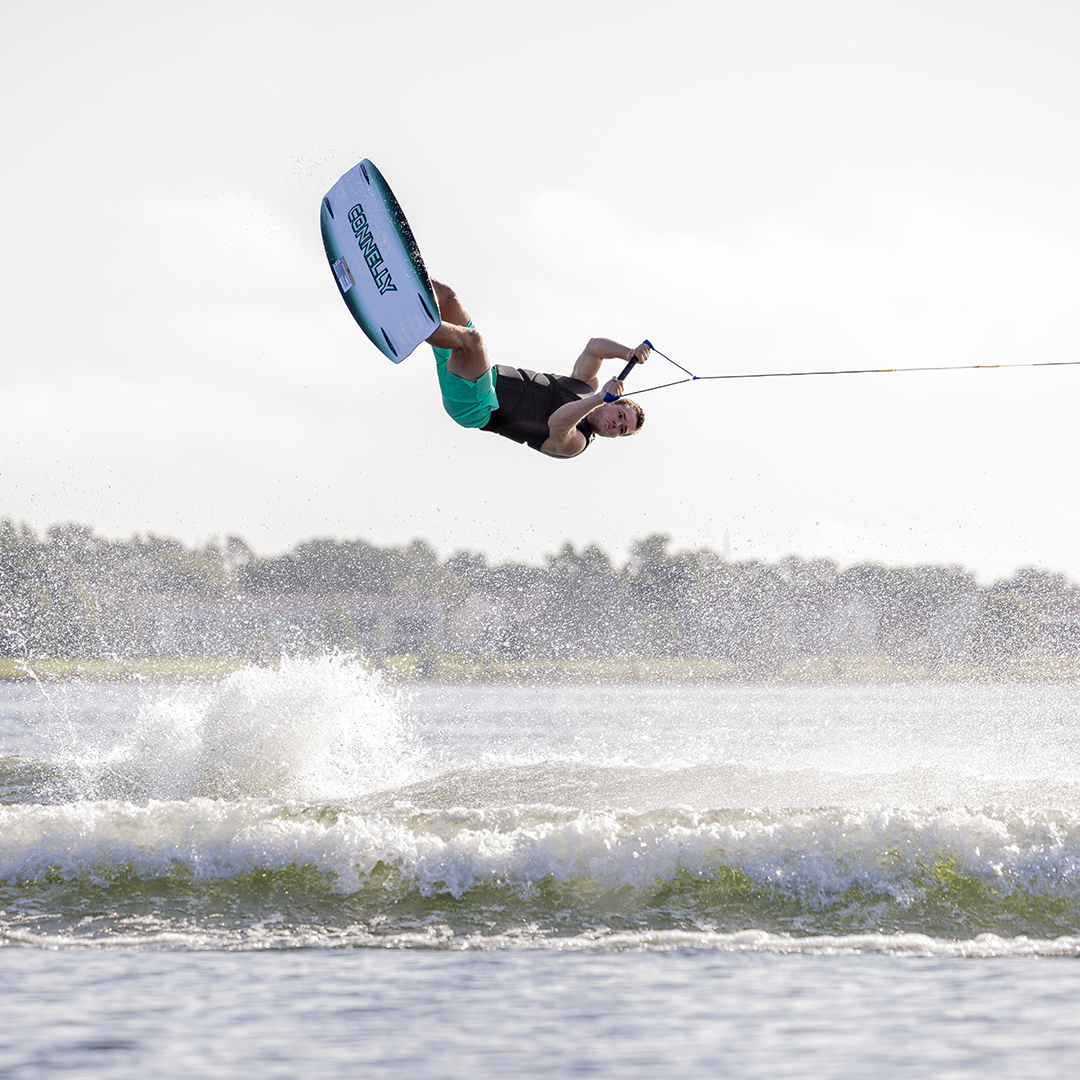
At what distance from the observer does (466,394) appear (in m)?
6.94

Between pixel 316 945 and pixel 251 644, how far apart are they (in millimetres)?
69326

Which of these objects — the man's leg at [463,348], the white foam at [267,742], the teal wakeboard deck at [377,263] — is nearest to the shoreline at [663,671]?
the white foam at [267,742]

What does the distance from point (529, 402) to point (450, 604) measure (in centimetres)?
6090

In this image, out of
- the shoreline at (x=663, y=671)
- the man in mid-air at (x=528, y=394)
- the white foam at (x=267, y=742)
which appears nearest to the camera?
the man in mid-air at (x=528, y=394)

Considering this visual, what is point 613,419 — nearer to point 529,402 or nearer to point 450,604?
point 529,402

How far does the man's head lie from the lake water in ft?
8.39

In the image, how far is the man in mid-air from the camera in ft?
22.5

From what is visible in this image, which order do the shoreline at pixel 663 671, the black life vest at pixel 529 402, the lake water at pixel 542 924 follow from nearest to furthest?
1. the lake water at pixel 542 924
2. the black life vest at pixel 529 402
3. the shoreline at pixel 663 671

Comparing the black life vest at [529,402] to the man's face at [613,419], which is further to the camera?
the man's face at [613,419]

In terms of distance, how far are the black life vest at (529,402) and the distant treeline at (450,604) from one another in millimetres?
57542

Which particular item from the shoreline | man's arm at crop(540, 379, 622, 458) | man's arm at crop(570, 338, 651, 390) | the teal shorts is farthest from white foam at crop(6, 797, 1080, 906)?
the shoreline

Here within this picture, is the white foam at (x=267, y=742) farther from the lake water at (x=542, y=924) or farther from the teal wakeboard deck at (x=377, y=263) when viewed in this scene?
the teal wakeboard deck at (x=377, y=263)

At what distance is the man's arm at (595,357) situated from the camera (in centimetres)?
730

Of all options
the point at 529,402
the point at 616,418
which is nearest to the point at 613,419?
the point at 616,418
